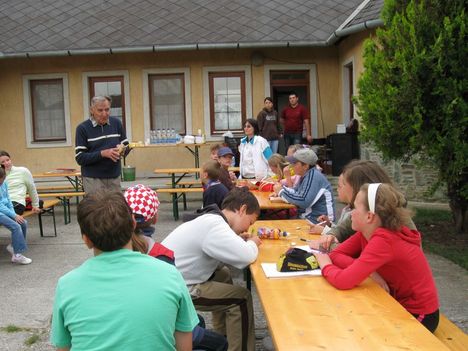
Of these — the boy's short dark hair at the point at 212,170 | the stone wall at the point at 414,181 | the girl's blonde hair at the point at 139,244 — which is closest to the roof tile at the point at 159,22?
the stone wall at the point at 414,181

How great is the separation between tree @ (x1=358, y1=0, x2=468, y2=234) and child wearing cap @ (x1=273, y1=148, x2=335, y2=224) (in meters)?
1.63

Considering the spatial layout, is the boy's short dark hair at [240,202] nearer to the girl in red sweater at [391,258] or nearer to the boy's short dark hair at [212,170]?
the girl in red sweater at [391,258]

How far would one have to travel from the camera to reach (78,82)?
13062mm

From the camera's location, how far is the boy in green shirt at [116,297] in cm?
188

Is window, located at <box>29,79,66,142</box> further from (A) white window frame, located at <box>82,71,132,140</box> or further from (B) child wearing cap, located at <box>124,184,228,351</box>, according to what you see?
(B) child wearing cap, located at <box>124,184,228,351</box>

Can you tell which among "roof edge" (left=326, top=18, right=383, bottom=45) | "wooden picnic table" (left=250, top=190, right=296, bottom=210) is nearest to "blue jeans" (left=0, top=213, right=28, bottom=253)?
"wooden picnic table" (left=250, top=190, right=296, bottom=210)

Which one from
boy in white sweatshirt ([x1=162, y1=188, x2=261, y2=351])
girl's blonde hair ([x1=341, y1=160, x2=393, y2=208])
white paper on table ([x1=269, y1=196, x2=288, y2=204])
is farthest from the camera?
white paper on table ([x1=269, y1=196, x2=288, y2=204])

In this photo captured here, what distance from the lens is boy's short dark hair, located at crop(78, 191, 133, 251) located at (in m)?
1.99

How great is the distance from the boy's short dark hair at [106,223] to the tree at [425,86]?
4.90m

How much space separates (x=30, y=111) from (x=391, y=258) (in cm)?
1203

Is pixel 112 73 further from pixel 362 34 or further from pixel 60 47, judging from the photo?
pixel 362 34

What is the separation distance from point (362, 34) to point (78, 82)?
655 cm

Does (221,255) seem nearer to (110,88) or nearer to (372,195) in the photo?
(372,195)

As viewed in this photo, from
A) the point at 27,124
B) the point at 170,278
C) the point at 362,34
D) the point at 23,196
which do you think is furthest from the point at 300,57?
the point at 170,278
